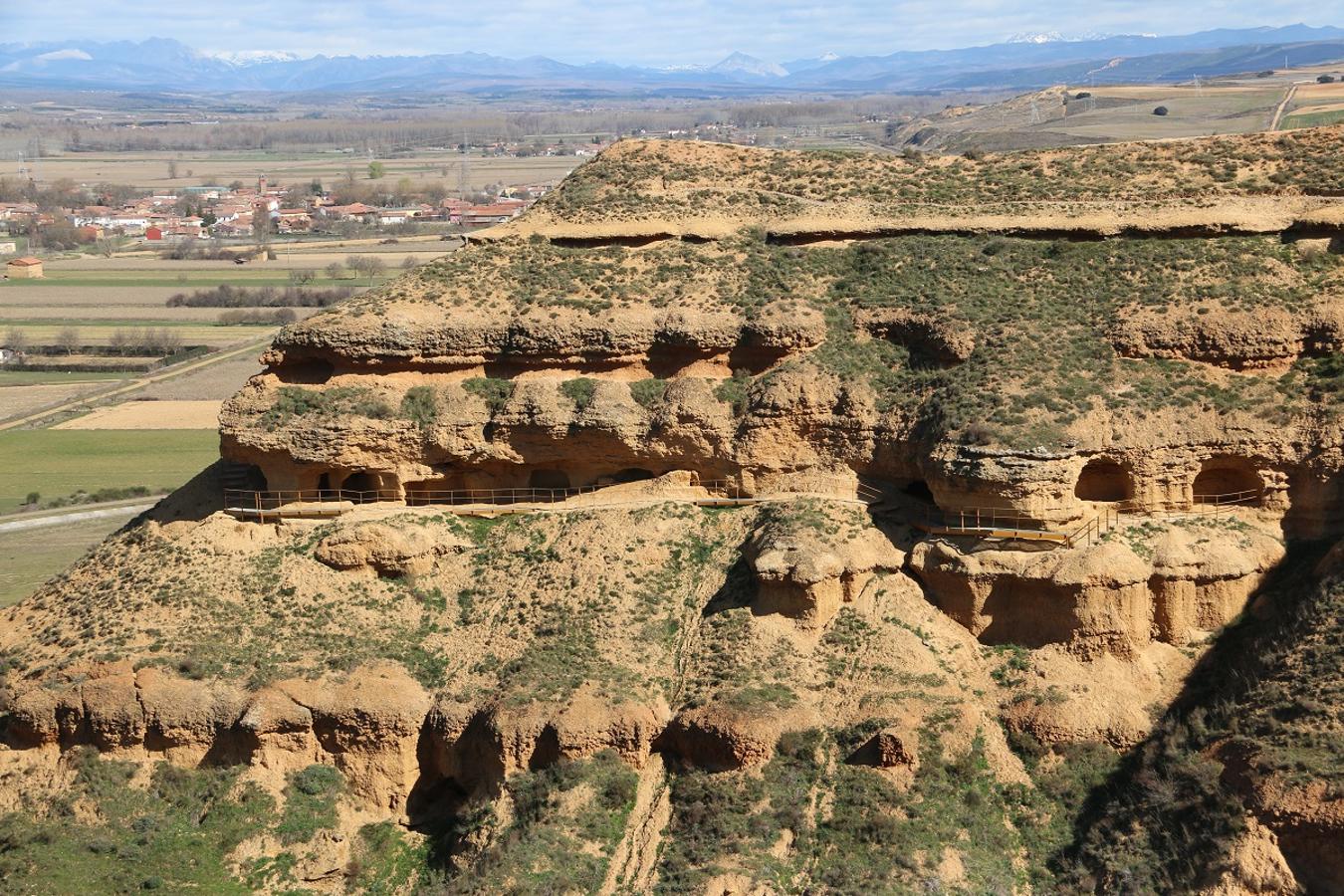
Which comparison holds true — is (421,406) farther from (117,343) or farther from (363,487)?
(117,343)

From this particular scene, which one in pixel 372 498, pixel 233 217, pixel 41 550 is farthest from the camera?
pixel 233 217

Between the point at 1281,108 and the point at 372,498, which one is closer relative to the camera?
the point at 372,498

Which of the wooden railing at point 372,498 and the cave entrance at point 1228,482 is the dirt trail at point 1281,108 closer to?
the cave entrance at point 1228,482

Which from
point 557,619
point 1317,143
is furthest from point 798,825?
point 1317,143

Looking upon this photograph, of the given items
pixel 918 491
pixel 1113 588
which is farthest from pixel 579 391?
pixel 1113 588

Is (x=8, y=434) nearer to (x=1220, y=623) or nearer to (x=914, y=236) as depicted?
(x=914, y=236)

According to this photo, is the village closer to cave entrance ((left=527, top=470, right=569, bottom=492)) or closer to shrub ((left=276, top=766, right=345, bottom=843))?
cave entrance ((left=527, top=470, right=569, bottom=492))

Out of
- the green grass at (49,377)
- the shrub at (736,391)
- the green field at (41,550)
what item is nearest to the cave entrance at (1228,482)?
the shrub at (736,391)
